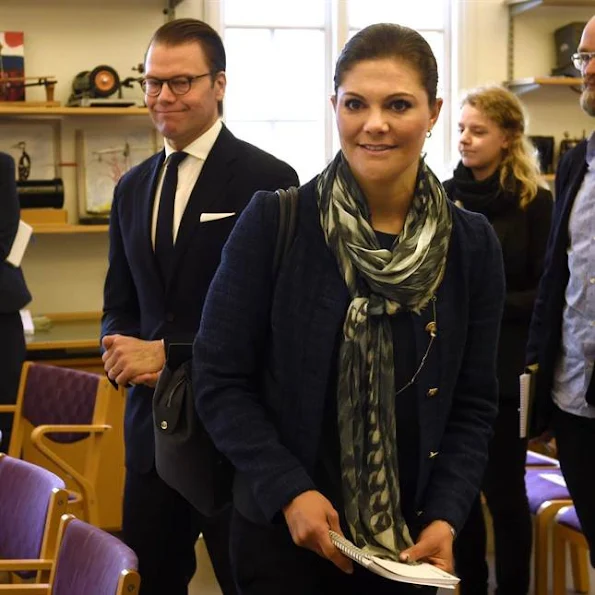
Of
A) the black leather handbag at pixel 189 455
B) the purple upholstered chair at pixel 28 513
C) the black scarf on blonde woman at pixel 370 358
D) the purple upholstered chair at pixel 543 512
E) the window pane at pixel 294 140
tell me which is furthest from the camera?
the window pane at pixel 294 140

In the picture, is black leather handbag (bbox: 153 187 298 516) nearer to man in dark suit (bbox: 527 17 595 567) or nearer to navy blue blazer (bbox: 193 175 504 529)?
navy blue blazer (bbox: 193 175 504 529)

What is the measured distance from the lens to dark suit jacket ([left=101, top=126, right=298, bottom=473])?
2273mm

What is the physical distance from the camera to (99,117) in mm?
4898

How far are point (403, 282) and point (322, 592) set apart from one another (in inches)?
19.5

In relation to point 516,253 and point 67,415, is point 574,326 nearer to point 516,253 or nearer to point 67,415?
point 516,253

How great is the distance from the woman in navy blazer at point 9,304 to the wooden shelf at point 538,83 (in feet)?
8.34

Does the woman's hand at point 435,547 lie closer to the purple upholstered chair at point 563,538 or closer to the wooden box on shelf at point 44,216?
the purple upholstered chair at point 563,538

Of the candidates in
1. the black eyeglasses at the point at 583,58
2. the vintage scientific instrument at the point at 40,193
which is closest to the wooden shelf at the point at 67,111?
the vintage scientific instrument at the point at 40,193

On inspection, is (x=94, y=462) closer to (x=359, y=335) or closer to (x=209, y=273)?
(x=209, y=273)

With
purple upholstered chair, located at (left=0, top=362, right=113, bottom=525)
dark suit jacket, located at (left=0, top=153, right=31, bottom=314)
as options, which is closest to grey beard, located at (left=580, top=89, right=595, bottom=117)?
purple upholstered chair, located at (left=0, top=362, right=113, bottom=525)

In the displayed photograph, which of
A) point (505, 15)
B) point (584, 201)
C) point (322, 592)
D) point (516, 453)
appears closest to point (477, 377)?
point (322, 592)

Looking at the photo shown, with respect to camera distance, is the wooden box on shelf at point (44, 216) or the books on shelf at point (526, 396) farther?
the wooden box on shelf at point (44, 216)

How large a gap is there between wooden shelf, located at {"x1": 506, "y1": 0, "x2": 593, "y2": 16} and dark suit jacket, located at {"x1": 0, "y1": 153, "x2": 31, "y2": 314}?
2695 mm

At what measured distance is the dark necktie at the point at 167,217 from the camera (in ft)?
7.54
